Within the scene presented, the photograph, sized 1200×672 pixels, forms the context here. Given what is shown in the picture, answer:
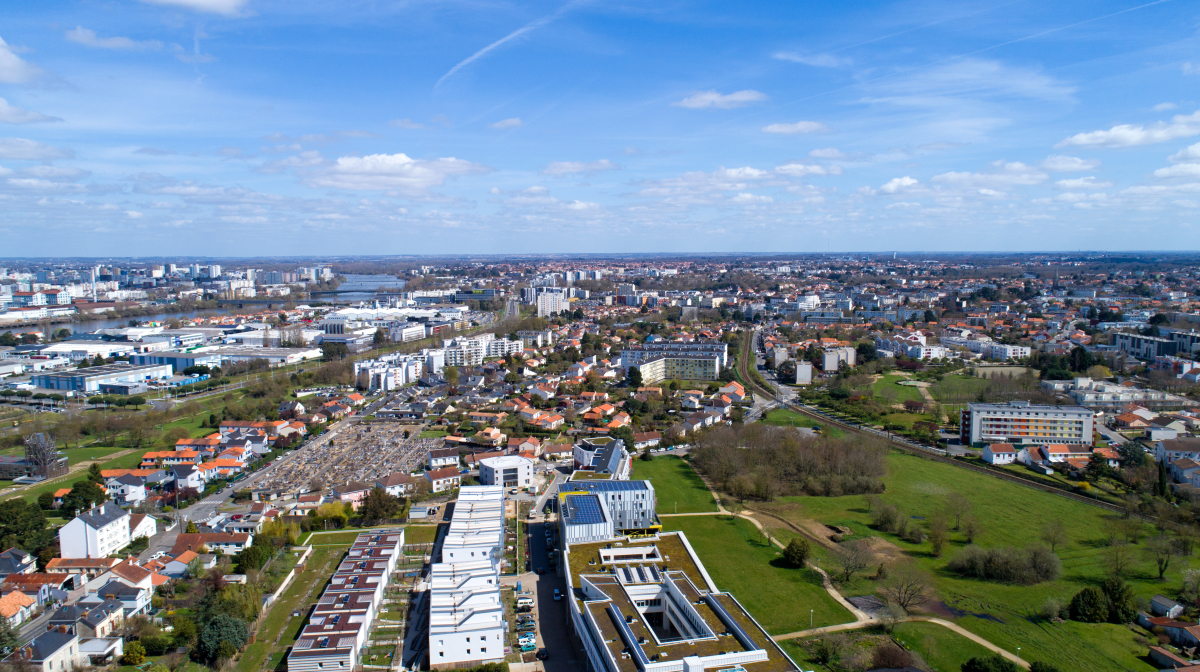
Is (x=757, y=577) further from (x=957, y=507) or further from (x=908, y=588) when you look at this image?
(x=957, y=507)

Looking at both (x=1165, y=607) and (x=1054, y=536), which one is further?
(x=1054, y=536)

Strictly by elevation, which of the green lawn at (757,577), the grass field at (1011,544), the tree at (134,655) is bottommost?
the tree at (134,655)

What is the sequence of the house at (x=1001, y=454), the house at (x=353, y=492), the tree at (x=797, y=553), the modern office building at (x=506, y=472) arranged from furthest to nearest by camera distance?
the house at (x=1001, y=454), the modern office building at (x=506, y=472), the house at (x=353, y=492), the tree at (x=797, y=553)

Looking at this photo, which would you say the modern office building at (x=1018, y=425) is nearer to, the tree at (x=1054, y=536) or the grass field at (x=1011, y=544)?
the grass field at (x=1011, y=544)

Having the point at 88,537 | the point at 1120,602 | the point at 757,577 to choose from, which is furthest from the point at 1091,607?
the point at 88,537

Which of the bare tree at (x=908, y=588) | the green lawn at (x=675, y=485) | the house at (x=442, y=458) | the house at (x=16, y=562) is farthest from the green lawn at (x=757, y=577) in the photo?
the house at (x=16, y=562)

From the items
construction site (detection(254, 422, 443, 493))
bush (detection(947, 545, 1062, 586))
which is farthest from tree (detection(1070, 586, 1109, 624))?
construction site (detection(254, 422, 443, 493))

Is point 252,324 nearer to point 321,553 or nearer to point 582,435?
point 582,435
